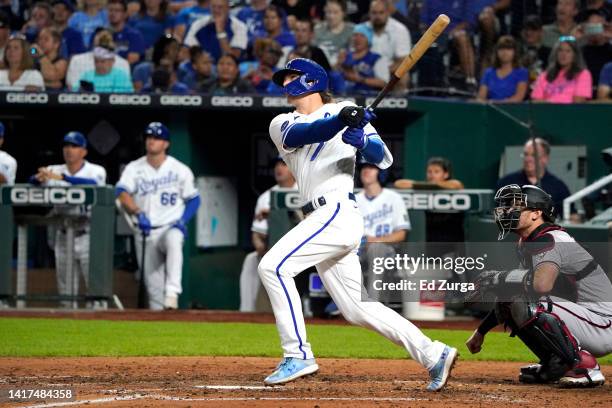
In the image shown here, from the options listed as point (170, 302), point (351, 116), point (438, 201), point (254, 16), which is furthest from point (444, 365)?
point (254, 16)


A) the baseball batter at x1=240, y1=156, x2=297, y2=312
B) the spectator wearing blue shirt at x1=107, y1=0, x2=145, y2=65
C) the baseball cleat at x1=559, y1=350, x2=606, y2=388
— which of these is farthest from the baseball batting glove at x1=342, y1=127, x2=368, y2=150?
the spectator wearing blue shirt at x1=107, y1=0, x2=145, y2=65

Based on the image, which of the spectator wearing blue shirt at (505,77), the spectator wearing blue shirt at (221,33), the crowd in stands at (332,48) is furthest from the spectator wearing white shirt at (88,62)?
the spectator wearing blue shirt at (505,77)

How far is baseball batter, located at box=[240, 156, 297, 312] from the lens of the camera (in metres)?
10.8

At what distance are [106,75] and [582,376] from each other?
724cm

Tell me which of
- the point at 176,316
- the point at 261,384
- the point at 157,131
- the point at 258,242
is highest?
the point at 157,131

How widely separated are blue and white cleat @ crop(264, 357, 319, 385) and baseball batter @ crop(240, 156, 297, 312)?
195 inches

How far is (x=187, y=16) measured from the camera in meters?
13.3

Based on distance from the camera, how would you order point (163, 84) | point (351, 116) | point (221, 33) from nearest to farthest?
point (351, 116) → point (163, 84) → point (221, 33)

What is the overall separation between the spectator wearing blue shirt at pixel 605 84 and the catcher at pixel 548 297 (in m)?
5.26

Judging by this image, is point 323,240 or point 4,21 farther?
point 4,21

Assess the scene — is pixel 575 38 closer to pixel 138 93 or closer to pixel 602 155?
pixel 602 155

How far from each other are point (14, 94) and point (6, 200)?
1387mm

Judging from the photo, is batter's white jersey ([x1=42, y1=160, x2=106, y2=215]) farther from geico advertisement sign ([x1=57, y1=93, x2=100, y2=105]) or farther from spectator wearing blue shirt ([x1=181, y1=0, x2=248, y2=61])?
spectator wearing blue shirt ([x1=181, y1=0, x2=248, y2=61])

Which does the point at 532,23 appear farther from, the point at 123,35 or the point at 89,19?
the point at 89,19
